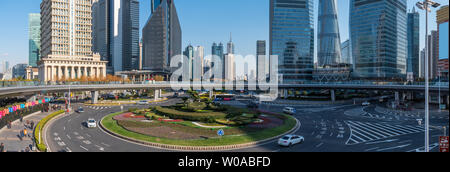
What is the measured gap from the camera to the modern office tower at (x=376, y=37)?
157125 mm

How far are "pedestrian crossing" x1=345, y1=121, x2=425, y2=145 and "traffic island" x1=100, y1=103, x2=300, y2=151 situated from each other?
9.39m

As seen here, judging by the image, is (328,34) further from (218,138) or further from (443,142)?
(443,142)

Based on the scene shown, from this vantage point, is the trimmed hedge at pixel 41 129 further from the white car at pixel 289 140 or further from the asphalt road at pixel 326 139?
the white car at pixel 289 140

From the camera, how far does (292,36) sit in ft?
565

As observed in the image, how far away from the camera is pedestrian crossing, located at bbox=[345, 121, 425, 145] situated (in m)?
36.4

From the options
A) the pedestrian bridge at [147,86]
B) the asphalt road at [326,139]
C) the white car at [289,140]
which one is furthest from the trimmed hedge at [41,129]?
the white car at [289,140]

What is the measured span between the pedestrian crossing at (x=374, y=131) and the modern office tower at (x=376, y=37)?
5200 inches

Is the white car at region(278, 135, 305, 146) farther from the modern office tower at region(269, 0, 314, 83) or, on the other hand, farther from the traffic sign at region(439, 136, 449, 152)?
the modern office tower at region(269, 0, 314, 83)

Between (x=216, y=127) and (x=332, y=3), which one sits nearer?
(x=216, y=127)
